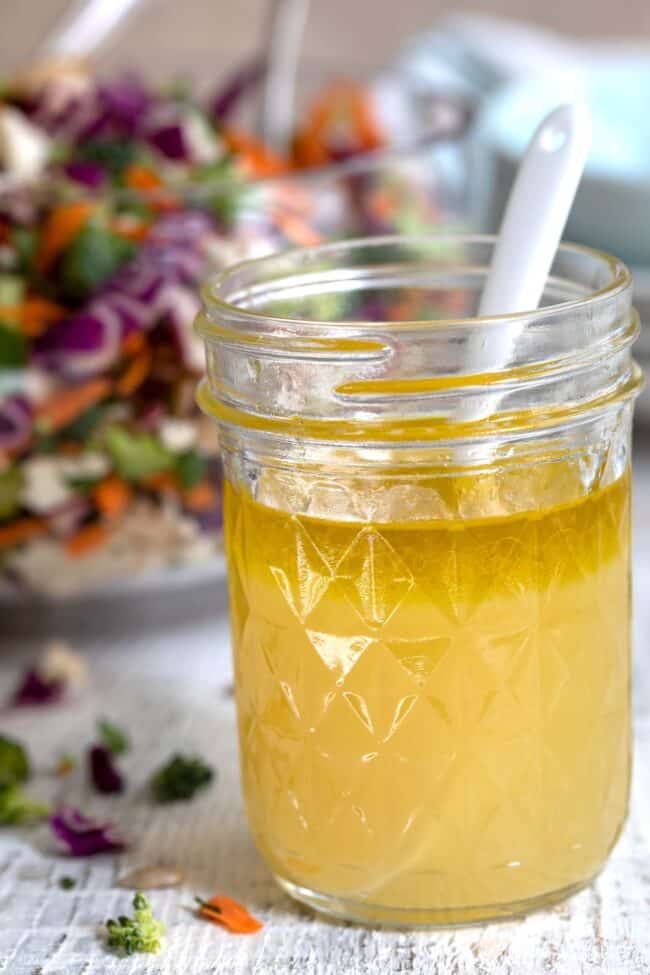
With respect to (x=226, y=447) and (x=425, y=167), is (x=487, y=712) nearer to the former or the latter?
(x=226, y=447)

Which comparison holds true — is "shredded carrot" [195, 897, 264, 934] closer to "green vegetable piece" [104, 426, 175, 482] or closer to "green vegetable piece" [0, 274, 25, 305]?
"green vegetable piece" [104, 426, 175, 482]

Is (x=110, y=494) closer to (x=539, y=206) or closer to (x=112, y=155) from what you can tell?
(x=112, y=155)

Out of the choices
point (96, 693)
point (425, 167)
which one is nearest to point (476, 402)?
point (96, 693)

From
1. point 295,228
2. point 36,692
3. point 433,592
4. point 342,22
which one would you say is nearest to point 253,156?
point 295,228

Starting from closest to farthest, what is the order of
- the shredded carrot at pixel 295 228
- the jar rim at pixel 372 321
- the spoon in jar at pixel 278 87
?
the jar rim at pixel 372 321
the shredded carrot at pixel 295 228
the spoon in jar at pixel 278 87

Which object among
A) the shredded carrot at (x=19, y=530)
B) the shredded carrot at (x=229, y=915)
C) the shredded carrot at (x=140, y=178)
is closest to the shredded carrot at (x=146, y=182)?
the shredded carrot at (x=140, y=178)

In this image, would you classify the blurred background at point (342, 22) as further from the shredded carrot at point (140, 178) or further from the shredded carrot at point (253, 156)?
the shredded carrot at point (140, 178)

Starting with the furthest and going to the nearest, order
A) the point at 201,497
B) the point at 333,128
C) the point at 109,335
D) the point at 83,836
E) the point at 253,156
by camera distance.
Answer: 1. the point at 333,128
2. the point at 253,156
3. the point at 201,497
4. the point at 109,335
5. the point at 83,836
